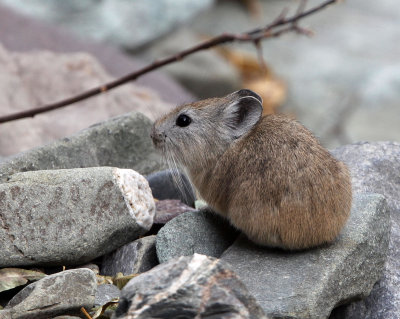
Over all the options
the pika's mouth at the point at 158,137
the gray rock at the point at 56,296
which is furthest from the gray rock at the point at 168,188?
the gray rock at the point at 56,296

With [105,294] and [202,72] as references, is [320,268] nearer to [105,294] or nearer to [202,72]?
[105,294]

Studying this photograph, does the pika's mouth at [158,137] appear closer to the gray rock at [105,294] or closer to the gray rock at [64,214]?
the gray rock at [64,214]

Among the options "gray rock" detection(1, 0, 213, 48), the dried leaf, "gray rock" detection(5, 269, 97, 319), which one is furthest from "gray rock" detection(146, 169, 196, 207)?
"gray rock" detection(1, 0, 213, 48)

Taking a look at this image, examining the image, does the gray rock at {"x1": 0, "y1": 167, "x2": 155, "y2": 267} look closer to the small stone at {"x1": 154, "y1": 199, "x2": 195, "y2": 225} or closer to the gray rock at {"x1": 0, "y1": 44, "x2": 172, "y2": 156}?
the small stone at {"x1": 154, "y1": 199, "x2": 195, "y2": 225}

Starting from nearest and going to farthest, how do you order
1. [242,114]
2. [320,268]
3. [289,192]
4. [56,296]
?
[56,296]
[320,268]
[289,192]
[242,114]

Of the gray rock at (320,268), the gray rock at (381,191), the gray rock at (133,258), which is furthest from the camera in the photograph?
the gray rock at (381,191)

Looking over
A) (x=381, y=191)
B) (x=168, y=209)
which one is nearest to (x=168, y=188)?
(x=168, y=209)

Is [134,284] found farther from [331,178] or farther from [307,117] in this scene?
[307,117]
